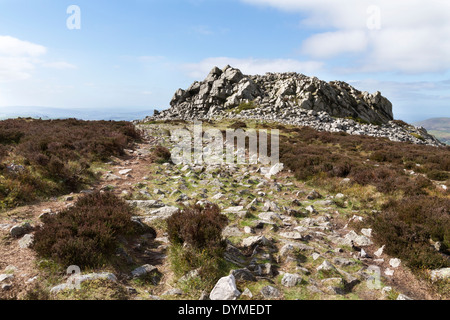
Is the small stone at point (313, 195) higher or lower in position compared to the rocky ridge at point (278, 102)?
lower

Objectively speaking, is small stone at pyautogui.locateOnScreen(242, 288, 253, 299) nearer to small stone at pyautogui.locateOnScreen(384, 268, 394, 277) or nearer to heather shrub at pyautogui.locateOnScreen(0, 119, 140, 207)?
small stone at pyautogui.locateOnScreen(384, 268, 394, 277)

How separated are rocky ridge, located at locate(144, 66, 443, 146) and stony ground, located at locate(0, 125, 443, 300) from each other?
35179 millimetres

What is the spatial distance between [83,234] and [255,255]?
393 cm

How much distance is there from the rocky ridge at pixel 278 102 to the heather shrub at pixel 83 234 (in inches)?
1534

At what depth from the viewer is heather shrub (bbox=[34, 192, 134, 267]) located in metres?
4.70

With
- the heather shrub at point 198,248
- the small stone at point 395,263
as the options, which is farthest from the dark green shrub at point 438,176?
the heather shrub at point 198,248

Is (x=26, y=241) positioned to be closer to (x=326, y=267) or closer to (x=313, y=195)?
(x=326, y=267)

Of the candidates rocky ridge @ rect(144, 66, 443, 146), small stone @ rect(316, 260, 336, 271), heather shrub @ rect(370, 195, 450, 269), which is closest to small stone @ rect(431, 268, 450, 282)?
heather shrub @ rect(370, 195, 450, 269)

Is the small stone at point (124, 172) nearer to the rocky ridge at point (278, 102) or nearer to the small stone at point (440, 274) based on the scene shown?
the small stone at point (440, 274)

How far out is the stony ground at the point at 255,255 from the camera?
4.35 metres

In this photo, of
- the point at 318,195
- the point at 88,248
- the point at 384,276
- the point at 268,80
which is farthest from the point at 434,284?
the point at 268,80

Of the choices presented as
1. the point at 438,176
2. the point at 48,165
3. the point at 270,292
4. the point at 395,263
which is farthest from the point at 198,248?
the point at 438,176

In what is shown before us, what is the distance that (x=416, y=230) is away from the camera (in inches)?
257

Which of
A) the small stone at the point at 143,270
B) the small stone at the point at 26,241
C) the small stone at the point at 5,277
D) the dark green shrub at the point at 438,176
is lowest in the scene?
the small stone at the point at 143,270
